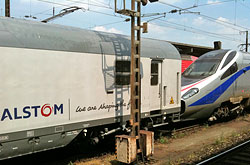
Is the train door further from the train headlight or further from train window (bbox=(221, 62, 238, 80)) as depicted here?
train window (bbox=(221, 62, 238, 80))

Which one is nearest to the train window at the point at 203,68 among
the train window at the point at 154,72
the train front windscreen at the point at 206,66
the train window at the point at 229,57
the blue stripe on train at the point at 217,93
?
the train front windscreen at the point at 206,66

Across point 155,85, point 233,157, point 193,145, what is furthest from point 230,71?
point 233,157

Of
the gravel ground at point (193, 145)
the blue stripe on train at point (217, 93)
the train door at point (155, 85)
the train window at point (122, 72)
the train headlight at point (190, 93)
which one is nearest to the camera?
the train window at point (122, 72)

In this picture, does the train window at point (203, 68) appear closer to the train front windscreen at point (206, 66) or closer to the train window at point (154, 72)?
the train front windscreen at point (206, 66)

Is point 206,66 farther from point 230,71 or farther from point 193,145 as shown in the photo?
point 193,145

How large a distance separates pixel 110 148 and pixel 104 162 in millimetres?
1248

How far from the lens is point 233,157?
25.2ft

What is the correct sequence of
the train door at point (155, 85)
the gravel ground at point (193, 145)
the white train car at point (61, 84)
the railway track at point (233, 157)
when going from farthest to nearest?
the train door at point (155, 85) < the gravel ground at point (193, 145) < the railway track at point (233, 157) < the white train car at point (61, 84)

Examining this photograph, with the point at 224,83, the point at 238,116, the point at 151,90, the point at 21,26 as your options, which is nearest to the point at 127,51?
the point at 151,90

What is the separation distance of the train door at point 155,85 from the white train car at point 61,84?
3cm

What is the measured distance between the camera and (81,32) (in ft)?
22.8

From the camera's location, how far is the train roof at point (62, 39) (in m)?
5.45

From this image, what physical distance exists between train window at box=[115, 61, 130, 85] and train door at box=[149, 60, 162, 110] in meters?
1.06

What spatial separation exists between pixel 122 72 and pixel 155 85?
151 centimetres
